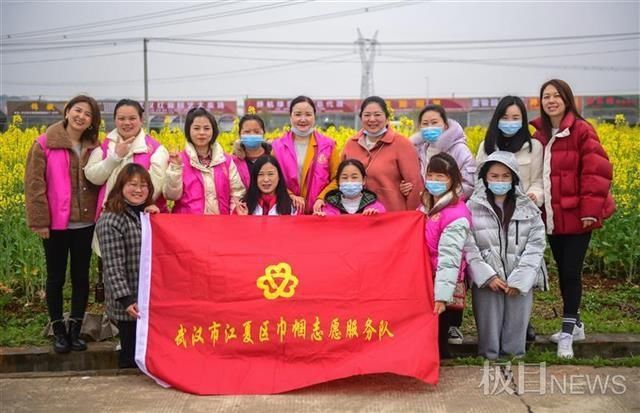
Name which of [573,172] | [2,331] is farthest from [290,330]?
[2,331]

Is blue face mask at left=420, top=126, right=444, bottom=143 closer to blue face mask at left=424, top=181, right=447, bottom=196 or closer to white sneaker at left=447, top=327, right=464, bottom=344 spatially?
blue face mask at left=424, top=181, right=447, bottom=196

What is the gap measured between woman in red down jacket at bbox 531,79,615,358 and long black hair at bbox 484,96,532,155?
0.19 metres

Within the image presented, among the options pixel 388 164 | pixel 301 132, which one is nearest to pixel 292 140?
pixel 301 132

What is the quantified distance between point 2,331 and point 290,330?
2.63m

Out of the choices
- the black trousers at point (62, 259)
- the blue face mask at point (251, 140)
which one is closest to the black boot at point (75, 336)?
the black trousers at point (62, 259)

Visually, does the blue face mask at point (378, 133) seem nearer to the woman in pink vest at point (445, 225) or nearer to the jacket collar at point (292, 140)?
the jacket collar at point (292, 140)

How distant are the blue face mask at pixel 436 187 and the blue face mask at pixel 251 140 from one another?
4.46 ft

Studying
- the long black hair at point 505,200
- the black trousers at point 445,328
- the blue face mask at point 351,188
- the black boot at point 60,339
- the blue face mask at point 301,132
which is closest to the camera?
the long black hair at point 505,200

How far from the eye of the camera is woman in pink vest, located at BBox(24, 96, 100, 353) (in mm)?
4711

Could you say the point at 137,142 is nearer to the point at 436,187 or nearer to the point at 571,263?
the point at 436,187

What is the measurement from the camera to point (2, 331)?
5.48 metres

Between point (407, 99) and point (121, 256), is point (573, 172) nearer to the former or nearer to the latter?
point (121, 256)

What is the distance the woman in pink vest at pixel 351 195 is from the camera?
477 cm

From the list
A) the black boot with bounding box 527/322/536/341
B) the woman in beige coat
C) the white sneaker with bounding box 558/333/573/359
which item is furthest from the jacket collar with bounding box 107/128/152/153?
the white sneaker with bounding box 558/333/573/359
